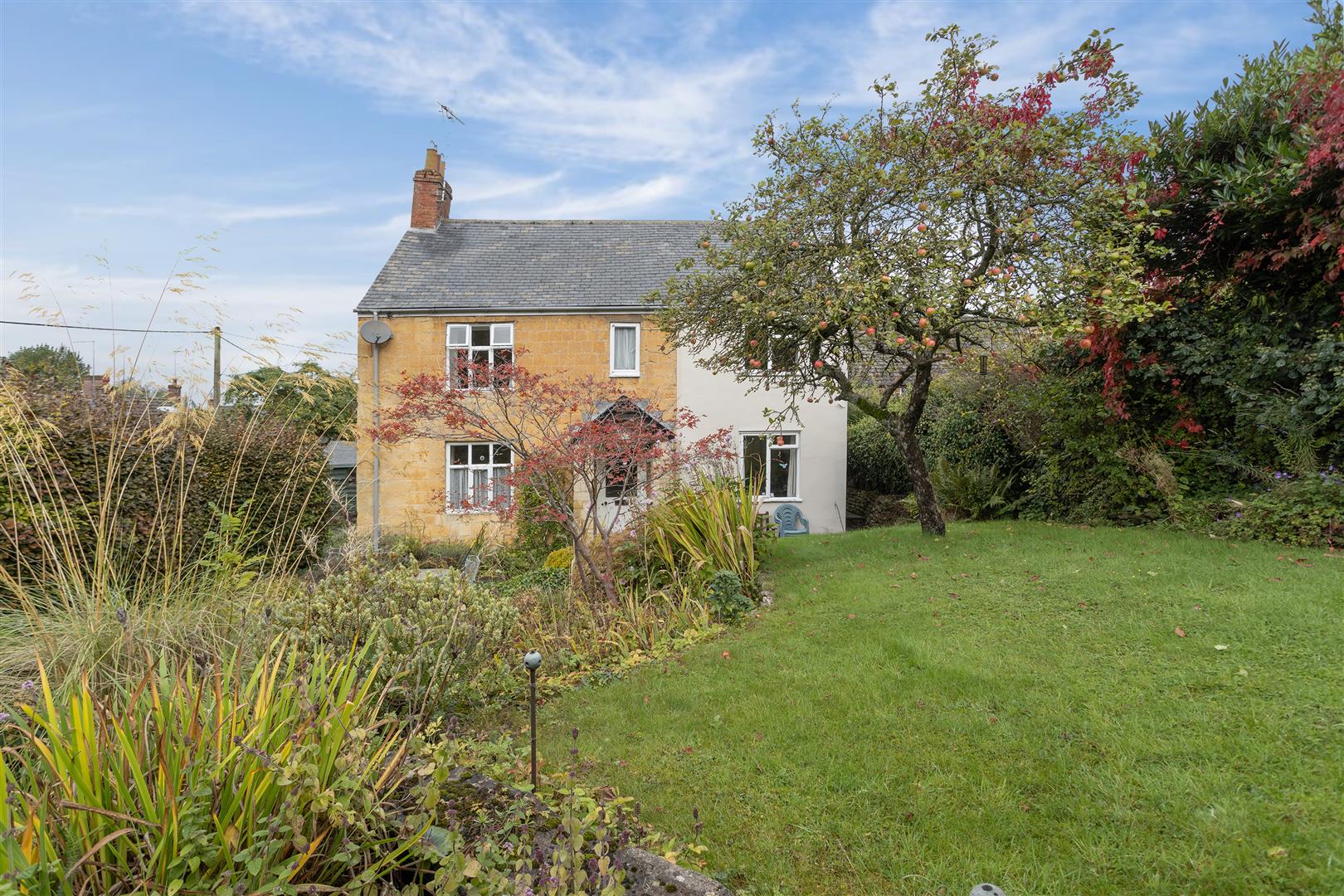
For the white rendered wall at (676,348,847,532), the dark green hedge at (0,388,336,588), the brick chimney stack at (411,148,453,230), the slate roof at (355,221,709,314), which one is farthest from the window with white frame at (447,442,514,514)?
the dark green hedge at (0,388,336,588)

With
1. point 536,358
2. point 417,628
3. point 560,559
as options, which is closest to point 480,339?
point 536,358

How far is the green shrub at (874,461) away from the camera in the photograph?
15055mm

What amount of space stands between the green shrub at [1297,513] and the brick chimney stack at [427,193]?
16.4 meters

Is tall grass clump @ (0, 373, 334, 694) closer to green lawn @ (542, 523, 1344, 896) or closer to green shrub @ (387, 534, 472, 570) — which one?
green lawn @ (542, 523, 1344, 896)

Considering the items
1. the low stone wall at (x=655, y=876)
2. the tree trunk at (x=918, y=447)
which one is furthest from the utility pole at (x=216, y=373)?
the tree trunk at (x=918, y=447)

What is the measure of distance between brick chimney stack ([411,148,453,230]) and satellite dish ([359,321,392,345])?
354 centimetres

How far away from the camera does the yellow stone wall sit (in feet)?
46.0

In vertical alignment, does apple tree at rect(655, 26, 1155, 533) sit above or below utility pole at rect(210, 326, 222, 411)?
above

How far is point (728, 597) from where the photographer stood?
258 inches

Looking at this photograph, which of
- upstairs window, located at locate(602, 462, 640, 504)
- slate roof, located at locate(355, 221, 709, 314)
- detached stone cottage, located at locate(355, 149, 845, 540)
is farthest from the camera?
slate roof, located at locate(355, 221, 709, 314)

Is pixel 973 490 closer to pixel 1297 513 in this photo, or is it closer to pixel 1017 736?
pixel 1297 513

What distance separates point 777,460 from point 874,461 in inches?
97.0

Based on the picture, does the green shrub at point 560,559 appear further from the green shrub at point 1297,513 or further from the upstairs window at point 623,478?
the green shrub at point 1297,513

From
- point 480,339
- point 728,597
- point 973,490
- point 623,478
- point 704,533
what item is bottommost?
point 728,597
